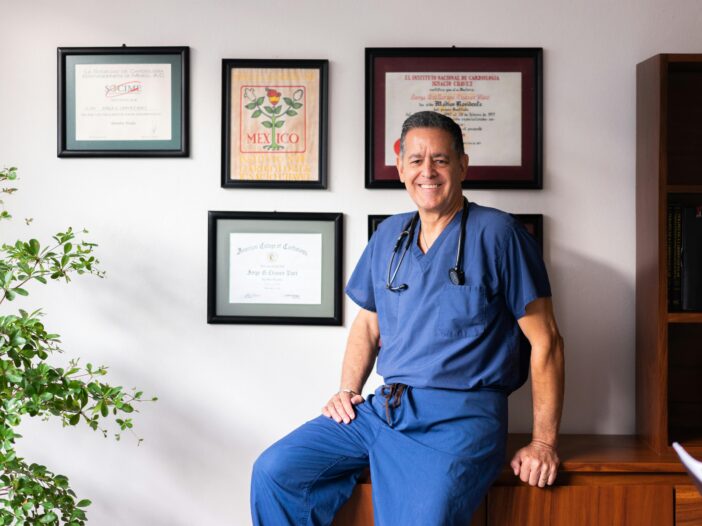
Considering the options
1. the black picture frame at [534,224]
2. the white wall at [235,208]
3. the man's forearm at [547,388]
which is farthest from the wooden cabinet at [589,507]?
the black picture frame at [534,224]

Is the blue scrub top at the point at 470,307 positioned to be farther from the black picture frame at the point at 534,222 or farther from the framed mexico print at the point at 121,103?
Result: the framed mexico print at the point at 121,103

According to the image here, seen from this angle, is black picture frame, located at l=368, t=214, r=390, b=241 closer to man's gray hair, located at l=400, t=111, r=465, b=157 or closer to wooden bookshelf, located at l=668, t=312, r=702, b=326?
man's gray hair, located at l=400, t=111, r=465, b=157

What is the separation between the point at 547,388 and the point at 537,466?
0.19 metres

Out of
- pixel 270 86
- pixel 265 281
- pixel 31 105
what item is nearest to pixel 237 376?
pixel 265 281

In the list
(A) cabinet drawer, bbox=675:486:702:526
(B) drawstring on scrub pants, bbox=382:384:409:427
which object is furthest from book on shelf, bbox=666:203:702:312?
(B) drawstring on scrub pants, bbox=382:384:409:427

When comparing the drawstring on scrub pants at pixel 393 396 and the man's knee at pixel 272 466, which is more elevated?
the drawstring on scrub pants at pixel 393 396

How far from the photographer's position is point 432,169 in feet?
6.25

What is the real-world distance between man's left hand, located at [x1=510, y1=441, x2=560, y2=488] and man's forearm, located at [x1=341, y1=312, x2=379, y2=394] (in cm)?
49

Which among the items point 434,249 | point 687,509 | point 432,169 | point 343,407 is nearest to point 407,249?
point 434,249

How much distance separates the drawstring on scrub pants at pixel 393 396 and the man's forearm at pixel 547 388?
13.2 inches

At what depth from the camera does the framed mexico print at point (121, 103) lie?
7.49 feet

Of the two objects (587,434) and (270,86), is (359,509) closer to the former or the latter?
(587,434)

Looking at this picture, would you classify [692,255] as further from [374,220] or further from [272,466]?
[272,466]

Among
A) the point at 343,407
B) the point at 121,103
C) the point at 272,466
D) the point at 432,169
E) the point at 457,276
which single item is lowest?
the point at 272,466
